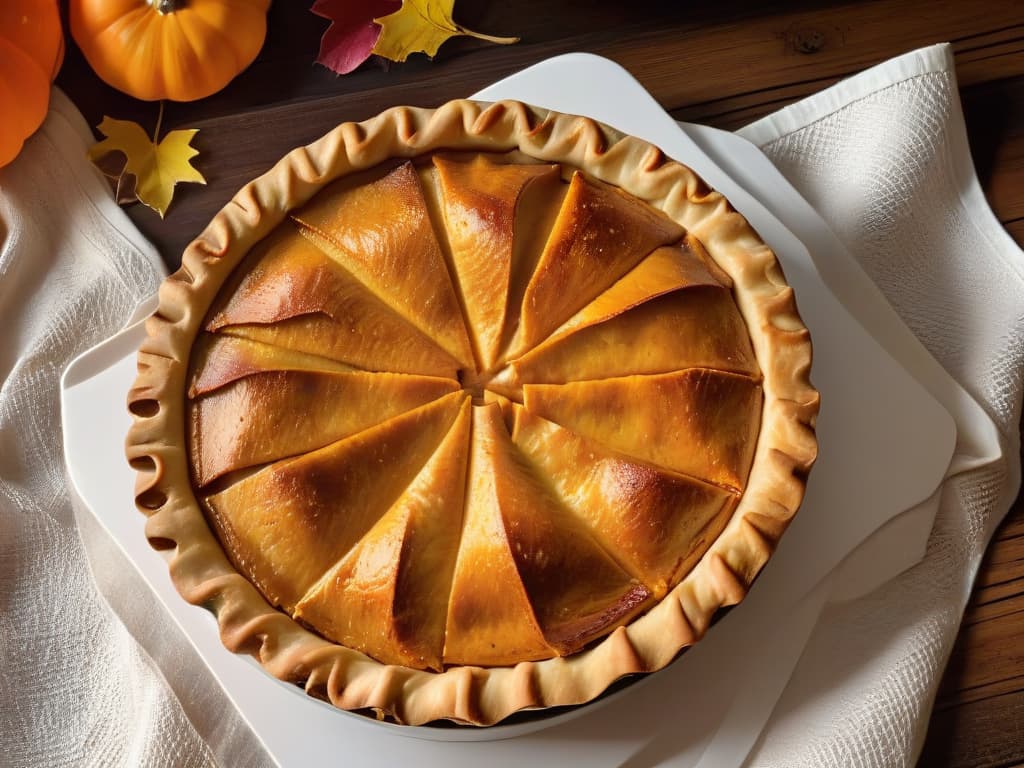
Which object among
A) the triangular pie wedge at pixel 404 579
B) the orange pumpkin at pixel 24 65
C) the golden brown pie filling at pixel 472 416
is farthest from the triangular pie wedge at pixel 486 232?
the orange pumpkin at pixel 24 65

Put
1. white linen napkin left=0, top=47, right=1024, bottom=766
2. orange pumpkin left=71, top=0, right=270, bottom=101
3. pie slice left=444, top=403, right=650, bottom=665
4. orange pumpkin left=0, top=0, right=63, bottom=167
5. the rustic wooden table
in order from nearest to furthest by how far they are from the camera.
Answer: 1. pie slice left=444, top=403, right=650, bottom=665
2. white linen napkin left=0, top=47, right=1024, bottom=766
3. orange pumpkin left=0, top=0, right=63, bottom=167
4. orange pumpkin left=71, top=0, right=270, bottom=101
5. the rustic wooden table

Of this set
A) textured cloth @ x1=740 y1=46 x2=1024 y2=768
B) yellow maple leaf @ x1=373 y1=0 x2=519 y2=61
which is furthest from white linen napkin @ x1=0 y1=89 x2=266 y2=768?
textured cloth @ x1=740 y1=46 x2=1024 y2=768

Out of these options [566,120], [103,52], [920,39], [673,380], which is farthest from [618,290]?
[103,52]

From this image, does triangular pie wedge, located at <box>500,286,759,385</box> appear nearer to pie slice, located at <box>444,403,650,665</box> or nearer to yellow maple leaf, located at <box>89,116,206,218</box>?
pie slice, located at <box>444,403,650,665</box>

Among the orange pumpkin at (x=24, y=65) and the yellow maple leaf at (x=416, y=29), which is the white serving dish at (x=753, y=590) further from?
the orange pumpkin at (x=24, y=65)

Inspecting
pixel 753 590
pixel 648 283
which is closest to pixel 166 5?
pixel 648 283

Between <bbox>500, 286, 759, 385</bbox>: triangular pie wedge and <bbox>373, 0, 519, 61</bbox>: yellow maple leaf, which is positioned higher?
<bbox>373, 0, 519, 61</bbox>: yellow maple leaf
